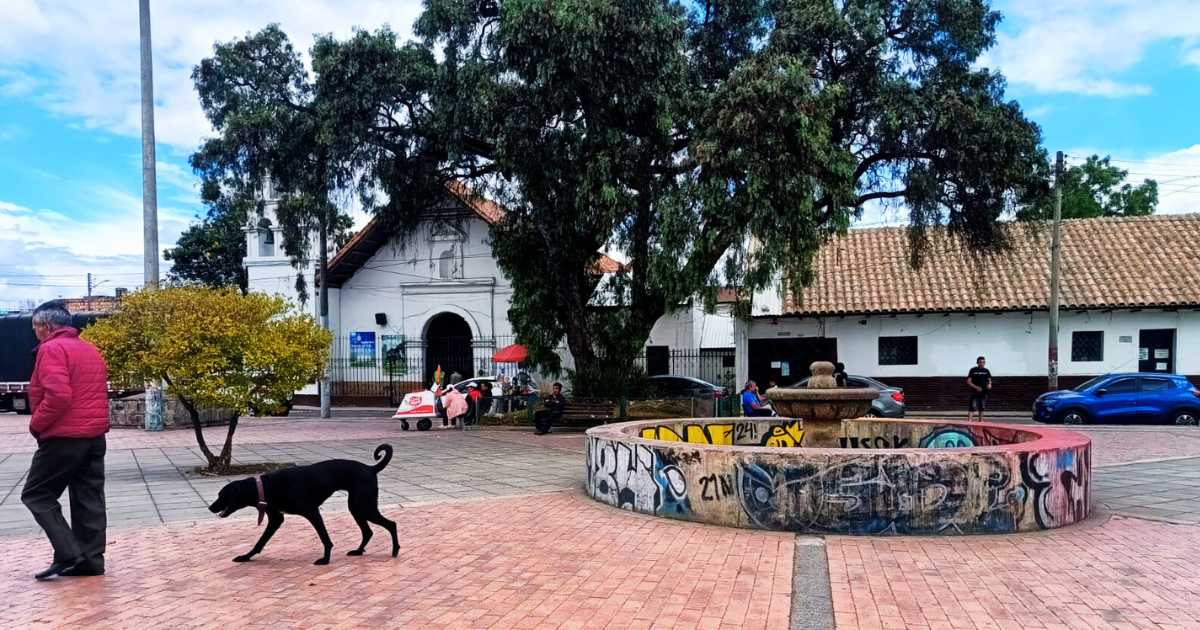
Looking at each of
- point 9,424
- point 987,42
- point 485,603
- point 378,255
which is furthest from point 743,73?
point 9,424

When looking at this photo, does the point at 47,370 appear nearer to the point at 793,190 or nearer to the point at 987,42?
the point at 793,190

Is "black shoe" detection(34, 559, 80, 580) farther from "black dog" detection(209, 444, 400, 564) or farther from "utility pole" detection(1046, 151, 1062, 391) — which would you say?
"utility pole" detection(1046, 151, 1062, 391)

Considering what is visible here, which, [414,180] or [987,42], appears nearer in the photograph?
[987,42]

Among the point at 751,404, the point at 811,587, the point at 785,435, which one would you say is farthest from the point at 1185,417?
the point at 811,587

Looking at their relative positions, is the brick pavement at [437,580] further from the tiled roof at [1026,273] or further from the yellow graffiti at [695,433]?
the tiled roof at [1026,273]

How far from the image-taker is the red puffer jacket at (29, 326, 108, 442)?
589cm

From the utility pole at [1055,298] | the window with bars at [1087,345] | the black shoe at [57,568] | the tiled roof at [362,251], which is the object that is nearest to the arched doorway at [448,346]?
the tiled roof at [362,251]

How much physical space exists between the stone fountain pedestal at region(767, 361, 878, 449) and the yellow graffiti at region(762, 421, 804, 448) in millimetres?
1873

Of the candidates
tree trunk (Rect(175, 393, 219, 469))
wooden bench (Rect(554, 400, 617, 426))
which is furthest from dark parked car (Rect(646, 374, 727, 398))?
tree trunk (Rect(175, 393, 219, 469))

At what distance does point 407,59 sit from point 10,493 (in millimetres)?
11160

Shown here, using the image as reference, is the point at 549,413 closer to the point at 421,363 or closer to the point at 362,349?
the point at 421,363

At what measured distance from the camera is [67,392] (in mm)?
A: 5953

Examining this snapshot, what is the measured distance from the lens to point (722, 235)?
15852 millimetres

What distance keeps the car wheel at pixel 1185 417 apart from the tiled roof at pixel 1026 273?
12.8 feet
